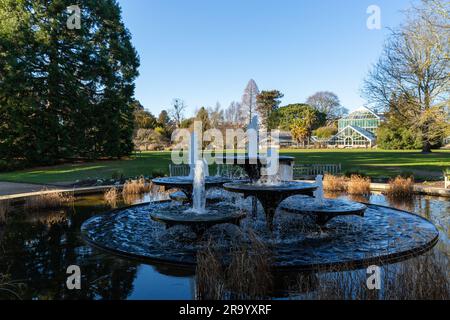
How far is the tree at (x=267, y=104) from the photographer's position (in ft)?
245

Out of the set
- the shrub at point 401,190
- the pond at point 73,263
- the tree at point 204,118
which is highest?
the tree at point 204,118

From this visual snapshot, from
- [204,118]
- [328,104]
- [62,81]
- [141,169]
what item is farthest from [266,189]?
[328,104]

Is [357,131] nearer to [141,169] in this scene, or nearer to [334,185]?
[141,169]

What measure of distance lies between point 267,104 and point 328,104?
2512 centimetres

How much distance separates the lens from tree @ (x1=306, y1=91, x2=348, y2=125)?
3629 inches

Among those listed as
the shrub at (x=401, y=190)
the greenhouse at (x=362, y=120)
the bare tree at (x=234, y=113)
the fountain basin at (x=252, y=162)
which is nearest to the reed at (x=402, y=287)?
the fountain basin at (x=252, y=162)

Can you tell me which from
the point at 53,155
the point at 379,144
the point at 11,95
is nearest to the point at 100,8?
the point at 11,95

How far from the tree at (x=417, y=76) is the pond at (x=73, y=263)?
31.8ft

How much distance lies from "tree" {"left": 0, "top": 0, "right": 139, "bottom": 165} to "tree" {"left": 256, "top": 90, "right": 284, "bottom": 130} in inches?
1760

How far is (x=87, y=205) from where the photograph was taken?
11797 mm

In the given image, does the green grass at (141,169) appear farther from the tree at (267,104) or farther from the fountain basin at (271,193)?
the tree at (267,104)

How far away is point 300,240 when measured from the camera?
7.08m

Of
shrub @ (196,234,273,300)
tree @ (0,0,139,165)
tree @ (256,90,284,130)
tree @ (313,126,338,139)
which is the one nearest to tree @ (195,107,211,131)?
tree @ (256,90,284,130)

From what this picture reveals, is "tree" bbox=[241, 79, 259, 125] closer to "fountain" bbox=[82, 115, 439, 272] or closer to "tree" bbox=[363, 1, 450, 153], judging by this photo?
"tree" bbox=[363, 1, 450, 153]
